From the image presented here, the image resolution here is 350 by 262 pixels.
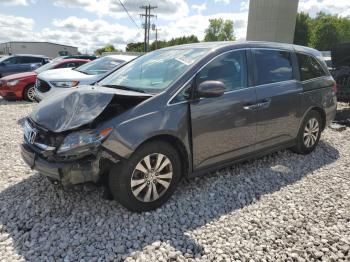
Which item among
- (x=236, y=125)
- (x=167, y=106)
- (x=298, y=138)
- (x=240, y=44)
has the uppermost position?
(x=240, y=44)

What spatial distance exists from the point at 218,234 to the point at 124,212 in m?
0.99

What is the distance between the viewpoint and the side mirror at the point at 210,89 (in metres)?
3.29

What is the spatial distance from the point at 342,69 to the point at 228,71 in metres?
6.73

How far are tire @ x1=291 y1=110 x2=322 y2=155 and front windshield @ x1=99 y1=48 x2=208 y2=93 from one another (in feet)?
7.19

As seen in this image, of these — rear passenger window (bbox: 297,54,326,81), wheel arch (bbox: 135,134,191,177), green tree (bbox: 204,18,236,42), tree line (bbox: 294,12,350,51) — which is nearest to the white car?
rear passenger window (bbox: 297,54,326,81)

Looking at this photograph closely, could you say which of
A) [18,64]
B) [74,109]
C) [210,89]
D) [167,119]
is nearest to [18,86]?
[18,64]

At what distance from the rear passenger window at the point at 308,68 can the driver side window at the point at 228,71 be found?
1333mm

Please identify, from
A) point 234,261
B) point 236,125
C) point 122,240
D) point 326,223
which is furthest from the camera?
point 236,125

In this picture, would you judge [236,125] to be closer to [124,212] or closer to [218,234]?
[218,234]

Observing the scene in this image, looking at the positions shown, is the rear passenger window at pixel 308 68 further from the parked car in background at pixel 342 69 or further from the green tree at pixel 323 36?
the green tree at pixel 323 36

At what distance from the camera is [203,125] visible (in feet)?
11.3

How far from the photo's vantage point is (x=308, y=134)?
499 centimetres

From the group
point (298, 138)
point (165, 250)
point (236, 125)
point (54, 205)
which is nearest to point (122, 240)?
point (165, 250)

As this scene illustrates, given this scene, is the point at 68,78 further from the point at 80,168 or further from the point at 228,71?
the point at 80,168
